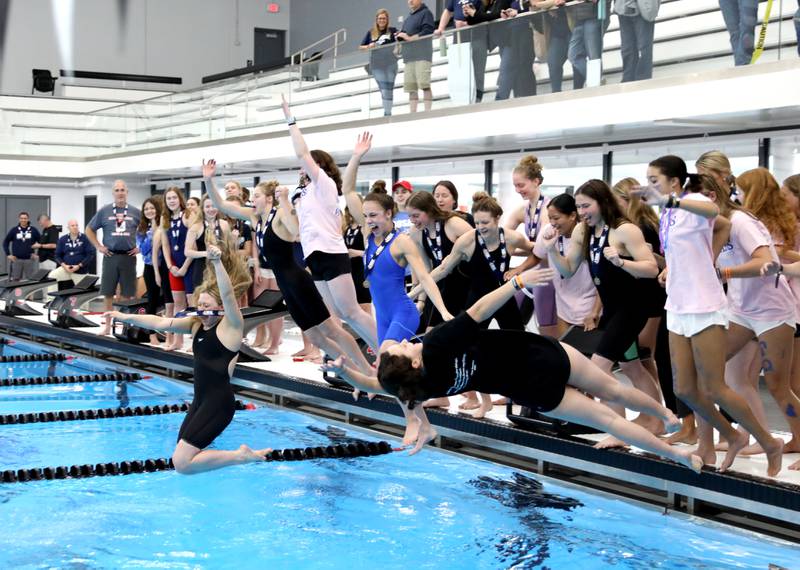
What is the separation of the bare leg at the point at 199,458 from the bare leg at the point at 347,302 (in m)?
1.32

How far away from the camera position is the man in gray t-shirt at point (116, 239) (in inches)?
511

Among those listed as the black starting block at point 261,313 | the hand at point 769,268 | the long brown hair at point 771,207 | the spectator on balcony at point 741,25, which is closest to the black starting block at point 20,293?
the black starting block at point 261,313

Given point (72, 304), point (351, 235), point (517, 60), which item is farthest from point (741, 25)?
point (72, 304)

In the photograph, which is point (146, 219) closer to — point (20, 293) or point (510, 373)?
point (20, 293)

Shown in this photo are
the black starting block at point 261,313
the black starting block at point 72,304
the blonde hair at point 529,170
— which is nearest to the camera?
the blonde hair at point 529,170

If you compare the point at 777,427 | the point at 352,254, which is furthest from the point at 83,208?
the point at 777,427

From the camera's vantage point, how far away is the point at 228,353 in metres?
6.06

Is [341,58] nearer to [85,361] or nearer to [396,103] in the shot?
[396,103]

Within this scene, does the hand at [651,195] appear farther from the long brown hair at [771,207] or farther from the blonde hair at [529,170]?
the blonde hair at [529,170]

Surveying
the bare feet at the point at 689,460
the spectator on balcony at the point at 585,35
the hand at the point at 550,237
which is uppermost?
the spectator on balcony at the point at 585,35

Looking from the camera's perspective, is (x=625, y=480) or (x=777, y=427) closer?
(x=625, y=480)

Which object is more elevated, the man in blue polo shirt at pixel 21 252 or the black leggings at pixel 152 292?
the man in blue polo shirt at pixel 21 252

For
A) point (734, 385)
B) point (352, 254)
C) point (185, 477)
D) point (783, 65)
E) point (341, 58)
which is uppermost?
point (341, 58)

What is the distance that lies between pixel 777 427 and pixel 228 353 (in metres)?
3.95
